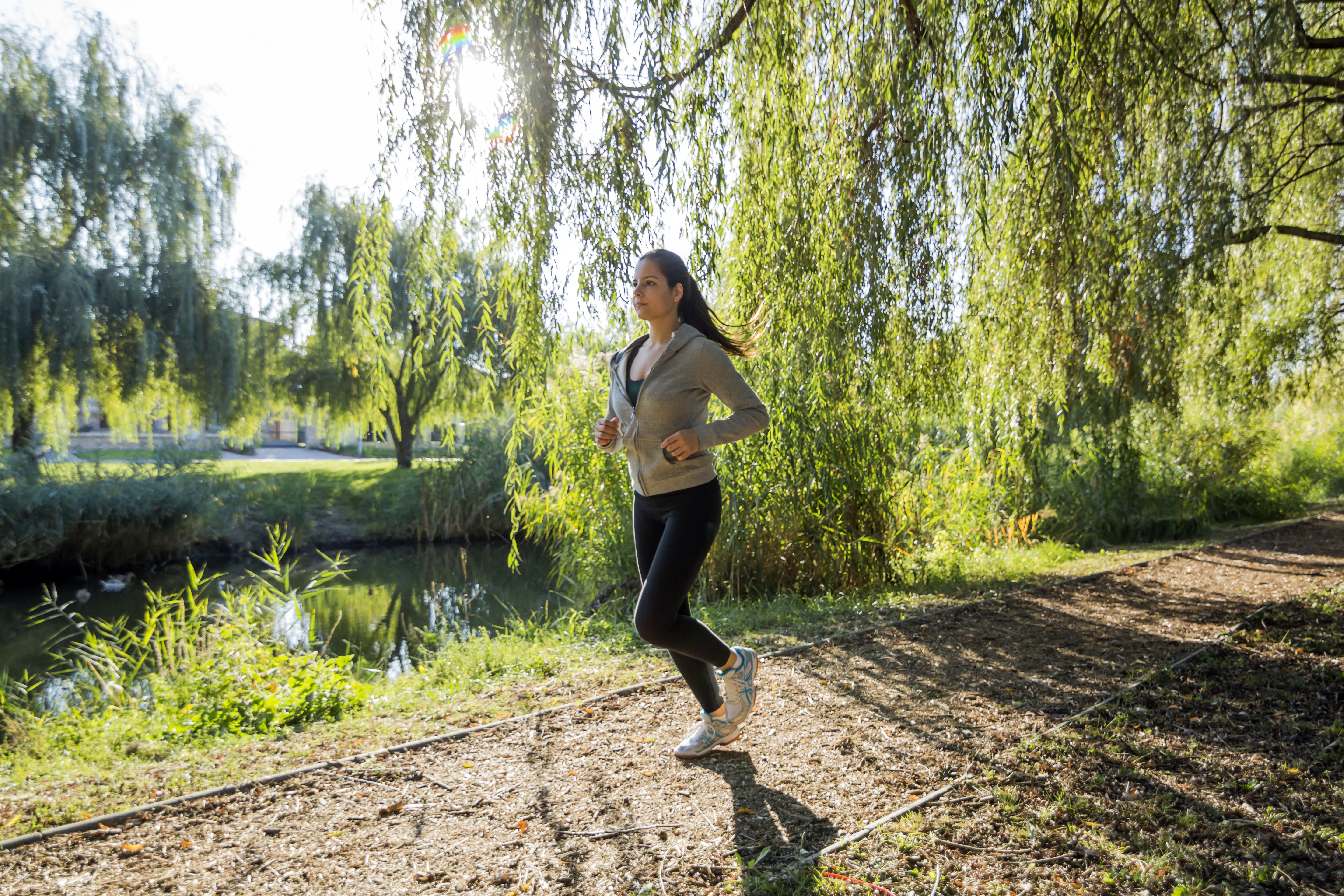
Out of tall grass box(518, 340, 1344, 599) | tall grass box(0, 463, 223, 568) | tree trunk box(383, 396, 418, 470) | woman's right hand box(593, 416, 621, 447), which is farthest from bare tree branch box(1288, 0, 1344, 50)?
tree trunk box(383, 396, 418, 470)

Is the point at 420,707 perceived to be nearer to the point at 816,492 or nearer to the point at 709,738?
the point at 709,738

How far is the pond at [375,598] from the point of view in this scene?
26.2ft

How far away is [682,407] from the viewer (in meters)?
2.67

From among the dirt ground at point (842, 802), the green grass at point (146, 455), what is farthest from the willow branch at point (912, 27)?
the green grass at point (146, 455)

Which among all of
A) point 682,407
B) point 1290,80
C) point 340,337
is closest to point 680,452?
point 682,407

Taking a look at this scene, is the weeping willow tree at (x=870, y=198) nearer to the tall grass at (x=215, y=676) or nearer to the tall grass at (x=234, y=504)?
the tall grass at (x=215, y=676)

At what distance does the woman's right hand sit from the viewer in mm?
2771

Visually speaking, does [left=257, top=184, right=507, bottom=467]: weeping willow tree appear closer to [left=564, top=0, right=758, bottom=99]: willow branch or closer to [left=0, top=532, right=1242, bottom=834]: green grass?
[left=0, top=532, right=1242, bottom=834]: green grass

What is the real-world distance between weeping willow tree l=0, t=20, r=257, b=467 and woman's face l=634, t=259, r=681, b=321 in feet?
40.9

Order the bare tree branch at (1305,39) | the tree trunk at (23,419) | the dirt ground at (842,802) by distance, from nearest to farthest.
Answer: the dirt ground at (842,802) < the bare tree branch at (1305,39) < the tree trunk at (23,419)

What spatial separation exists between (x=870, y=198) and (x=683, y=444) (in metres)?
2.42

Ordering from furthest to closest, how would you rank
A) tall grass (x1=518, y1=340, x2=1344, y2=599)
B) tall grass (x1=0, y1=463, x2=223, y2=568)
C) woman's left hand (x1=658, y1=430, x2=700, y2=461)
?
tall grass (x1=0, y1=463, x2=223, y2=568) → tall grass (x1=518, y1=340, x2=1344, y2=599) → woman's left hand (x1=658, y1=430, x2=700, y2=461)

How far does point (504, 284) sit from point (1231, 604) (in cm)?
528

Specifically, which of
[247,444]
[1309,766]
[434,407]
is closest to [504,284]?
[1309,766]
